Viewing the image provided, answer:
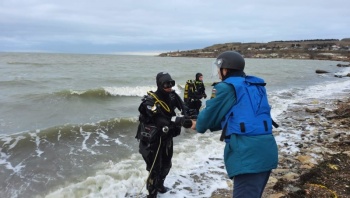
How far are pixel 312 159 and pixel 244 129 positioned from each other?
18.2ft

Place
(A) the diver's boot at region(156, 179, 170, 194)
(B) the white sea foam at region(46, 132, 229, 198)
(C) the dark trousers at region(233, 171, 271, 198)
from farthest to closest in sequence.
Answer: (B) the white sea foam at region(46, 132, 229, 198)
(A) the diver's boot at region(156, 179, 170, 194)
(C) the dark trousers at region(233, 171, 271, 198)

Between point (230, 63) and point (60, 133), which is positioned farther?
point (60, 133)

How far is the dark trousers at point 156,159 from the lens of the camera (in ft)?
17.2

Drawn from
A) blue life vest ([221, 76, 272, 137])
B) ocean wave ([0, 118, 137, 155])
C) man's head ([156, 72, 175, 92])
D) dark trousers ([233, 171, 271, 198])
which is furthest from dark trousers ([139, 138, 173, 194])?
Answer: ocean wave ([0, 118, 137, 155])

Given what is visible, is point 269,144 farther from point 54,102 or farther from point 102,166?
point 54,102

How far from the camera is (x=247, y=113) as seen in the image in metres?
2.78

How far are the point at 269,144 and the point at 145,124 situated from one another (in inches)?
103

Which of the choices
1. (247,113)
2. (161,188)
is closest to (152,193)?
(161,188)

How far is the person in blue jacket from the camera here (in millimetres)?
2777

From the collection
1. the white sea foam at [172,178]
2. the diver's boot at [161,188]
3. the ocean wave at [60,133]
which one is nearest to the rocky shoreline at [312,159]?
the white sea foam at [172,178]

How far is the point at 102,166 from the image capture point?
8.12 metres

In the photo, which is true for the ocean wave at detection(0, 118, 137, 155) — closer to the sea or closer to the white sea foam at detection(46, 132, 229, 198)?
the sea

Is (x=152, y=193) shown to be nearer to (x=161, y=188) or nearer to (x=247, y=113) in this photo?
(x=161, y=188)

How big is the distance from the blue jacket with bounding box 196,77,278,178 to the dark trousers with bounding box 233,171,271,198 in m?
0.08
